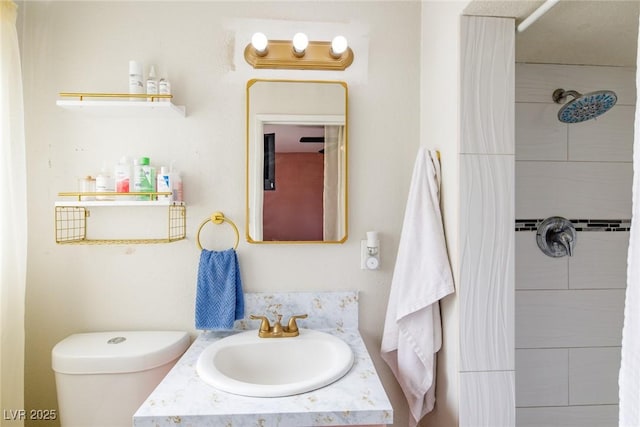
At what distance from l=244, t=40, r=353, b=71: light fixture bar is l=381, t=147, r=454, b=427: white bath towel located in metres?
0.51

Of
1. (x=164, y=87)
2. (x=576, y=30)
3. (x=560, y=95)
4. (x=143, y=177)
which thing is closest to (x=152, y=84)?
(x=164, y=87)

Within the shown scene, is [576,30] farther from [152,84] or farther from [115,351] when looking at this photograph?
[115,351]

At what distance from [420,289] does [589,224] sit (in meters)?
0.88

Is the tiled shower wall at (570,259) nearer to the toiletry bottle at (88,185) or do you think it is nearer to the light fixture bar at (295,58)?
the light fixture bar at (295,58)

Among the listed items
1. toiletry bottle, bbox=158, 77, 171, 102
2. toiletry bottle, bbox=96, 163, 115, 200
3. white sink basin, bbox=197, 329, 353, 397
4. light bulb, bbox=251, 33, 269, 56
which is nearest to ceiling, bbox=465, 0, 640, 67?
light bulb, bbox=251, 33, 269, 56

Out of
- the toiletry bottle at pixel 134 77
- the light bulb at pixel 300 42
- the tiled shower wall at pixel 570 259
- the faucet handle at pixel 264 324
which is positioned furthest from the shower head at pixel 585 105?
the toiletry bottle at pixel 134 77

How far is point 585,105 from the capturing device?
1.30 meters

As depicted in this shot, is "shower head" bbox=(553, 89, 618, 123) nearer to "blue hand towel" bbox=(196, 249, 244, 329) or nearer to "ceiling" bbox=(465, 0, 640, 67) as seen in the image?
"ceiling" bbox=(465, 0, 640, 67)

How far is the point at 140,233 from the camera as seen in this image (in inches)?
58.7

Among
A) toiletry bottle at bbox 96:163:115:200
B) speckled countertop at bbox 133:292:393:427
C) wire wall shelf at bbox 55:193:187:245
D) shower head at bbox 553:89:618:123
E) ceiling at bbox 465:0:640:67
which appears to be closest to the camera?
speckled countertop at bbox 133:292:393:427

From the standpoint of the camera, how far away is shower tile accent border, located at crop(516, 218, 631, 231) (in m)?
1.55

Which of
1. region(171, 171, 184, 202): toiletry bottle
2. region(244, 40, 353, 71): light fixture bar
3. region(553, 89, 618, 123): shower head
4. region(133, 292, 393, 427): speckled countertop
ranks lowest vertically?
region(133, 292, 393, 427): speckled countertop

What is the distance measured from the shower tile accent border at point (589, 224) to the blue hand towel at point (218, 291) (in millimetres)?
1175

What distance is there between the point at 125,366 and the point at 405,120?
140cm
